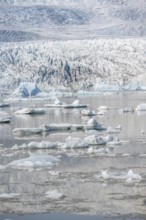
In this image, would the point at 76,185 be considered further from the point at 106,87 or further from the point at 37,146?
the point at 106,87

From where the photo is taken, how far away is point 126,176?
7160 millimetres

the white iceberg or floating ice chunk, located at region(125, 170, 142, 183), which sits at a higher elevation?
the white iceberg

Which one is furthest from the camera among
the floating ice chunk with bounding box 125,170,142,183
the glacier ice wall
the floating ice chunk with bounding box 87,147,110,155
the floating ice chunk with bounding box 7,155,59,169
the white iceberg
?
the glacier ice wall

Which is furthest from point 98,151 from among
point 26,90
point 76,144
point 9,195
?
point 26,90

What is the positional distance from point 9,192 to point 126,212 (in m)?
1.54


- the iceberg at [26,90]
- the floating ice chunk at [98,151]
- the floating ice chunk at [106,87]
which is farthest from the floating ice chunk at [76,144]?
the floating ice chunk at [106,87]

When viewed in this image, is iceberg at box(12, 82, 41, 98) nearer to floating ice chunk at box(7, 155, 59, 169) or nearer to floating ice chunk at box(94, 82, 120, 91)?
floating ice chunk at box(94, 82, 120, 91)

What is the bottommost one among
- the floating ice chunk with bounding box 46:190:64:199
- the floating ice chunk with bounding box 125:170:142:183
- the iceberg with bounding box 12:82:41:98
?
the floating ice chunk with bounding box 46:190:64:199

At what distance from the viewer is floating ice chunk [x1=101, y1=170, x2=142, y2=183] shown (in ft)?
22.8

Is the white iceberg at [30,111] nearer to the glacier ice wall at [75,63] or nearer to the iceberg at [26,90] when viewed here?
the iceberg at [26,90]

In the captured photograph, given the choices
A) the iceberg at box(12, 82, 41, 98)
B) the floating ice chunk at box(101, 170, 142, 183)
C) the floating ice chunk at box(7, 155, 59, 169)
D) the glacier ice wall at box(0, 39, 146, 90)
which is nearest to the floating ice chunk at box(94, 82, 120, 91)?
the glacier ice wall at box(0, 39, 146, 90)

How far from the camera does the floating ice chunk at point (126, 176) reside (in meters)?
6.96

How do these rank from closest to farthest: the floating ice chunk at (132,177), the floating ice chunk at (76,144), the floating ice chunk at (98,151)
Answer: the floating ice chunk at (132,177)
the floating ice chunk at (98,151)
the floating ice chunk at (76,144)

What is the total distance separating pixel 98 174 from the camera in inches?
292
